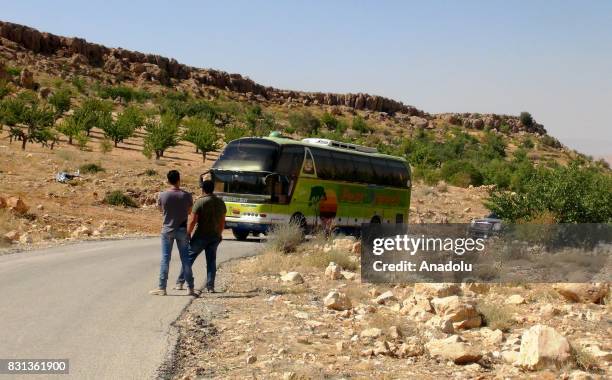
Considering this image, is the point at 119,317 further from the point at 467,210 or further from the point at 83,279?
the point at 467,210

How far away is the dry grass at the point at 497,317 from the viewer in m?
10.9

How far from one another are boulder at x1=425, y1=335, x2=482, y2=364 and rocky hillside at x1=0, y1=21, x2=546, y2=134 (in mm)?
102690

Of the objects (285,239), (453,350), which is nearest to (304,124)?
(285,239)

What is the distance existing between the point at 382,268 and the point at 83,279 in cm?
613

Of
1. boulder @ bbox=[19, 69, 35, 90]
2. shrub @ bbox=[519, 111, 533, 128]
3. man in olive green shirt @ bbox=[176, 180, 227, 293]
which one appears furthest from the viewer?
shrub @ bbox=[519, 111, 533, 128]

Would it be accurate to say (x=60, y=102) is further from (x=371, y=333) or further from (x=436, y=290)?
(x=371, y=333)

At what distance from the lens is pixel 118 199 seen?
125 feet

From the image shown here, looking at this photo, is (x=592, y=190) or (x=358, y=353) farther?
(x=592, y=190)

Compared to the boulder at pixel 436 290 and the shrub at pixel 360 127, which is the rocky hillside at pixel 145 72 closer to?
the shrub at pixel 360 127

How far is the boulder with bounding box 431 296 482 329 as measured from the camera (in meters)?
10.8

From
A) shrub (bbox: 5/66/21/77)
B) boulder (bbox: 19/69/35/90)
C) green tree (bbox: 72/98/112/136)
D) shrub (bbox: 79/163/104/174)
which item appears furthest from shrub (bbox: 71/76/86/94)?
shrub (bbox: 79/163/104/174)

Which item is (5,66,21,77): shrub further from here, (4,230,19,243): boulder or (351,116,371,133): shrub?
(4,230,19,243): boulder

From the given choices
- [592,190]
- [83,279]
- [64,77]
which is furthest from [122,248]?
[64,77]

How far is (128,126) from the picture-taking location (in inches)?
2687
